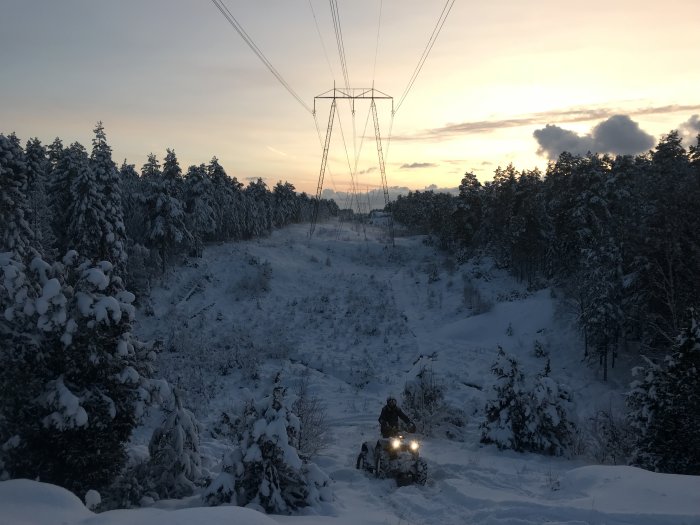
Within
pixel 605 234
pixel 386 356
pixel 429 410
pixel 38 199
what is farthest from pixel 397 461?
pixel 38 199

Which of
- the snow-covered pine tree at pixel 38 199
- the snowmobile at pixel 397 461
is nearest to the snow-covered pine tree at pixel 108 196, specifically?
the snow-covered pine tree at pixel 38 199

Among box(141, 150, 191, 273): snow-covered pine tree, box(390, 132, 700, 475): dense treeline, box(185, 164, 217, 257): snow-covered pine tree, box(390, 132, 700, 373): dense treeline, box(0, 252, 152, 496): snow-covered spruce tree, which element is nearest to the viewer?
box(0, 252, 152, 496): snow-covered spruce tree

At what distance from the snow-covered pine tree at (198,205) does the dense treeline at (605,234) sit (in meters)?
30.6

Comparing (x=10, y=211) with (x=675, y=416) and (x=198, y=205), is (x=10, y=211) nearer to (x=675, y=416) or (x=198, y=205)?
(x=198, y=205)

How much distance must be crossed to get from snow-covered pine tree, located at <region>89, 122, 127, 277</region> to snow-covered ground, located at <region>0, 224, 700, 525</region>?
5.65m

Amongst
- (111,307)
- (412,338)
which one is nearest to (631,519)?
(111,307)

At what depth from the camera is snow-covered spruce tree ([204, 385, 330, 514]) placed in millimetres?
8867

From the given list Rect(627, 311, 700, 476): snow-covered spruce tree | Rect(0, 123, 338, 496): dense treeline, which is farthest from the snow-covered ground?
Rect(627, 311, 700, 476): snow-covered spruce tree

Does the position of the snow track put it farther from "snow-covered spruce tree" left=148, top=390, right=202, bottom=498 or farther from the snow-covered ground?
"snow-covered spruce tree" left=148, top=390, right=202, bottom=498

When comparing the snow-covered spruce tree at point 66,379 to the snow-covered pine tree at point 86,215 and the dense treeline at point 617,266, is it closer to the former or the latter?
the dense treeline at point 617,266

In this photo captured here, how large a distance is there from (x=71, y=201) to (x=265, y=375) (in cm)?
2486

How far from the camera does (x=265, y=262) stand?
Result: 51.9 meters

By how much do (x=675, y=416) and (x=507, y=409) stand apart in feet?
13.3

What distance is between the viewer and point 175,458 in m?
9.80
